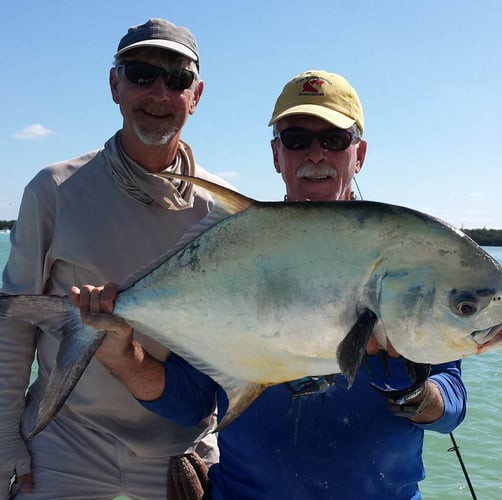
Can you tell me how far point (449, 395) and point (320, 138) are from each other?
117cm

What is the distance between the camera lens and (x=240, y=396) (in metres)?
2.02

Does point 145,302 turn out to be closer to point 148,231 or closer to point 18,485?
point 148,231

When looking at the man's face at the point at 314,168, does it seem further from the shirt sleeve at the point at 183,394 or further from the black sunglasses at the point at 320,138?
the shirt sleeve at the point at 183,394

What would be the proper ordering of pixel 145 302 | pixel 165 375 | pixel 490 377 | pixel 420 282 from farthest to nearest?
pixel 490 377 < pixel 165 375 < pixel 145 302 < pixel 420 282

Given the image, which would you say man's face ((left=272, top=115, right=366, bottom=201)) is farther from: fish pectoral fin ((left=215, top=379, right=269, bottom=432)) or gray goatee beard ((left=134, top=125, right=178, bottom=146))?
fish pectoral fin ((left=215, top=379, right=269, bottom=432))

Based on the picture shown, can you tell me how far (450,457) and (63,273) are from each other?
6.07 m

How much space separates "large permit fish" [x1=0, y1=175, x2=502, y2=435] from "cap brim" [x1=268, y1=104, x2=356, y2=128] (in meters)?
0.81

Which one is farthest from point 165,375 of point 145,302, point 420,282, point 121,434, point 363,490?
point 420,282

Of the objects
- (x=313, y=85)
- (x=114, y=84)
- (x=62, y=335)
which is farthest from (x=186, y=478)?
(x=114, y=84)

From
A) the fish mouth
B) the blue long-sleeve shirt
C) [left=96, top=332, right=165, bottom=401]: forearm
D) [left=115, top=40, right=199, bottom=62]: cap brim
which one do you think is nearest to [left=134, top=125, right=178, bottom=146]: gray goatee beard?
[left=115, top=40, right=199, bottom=62]: cap brim

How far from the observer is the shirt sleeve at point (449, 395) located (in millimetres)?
2176

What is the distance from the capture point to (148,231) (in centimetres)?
286

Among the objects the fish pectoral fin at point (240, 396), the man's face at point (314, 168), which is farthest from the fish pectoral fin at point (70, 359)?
the man's face at point (314, 168)

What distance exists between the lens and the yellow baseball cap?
8.59 feet
